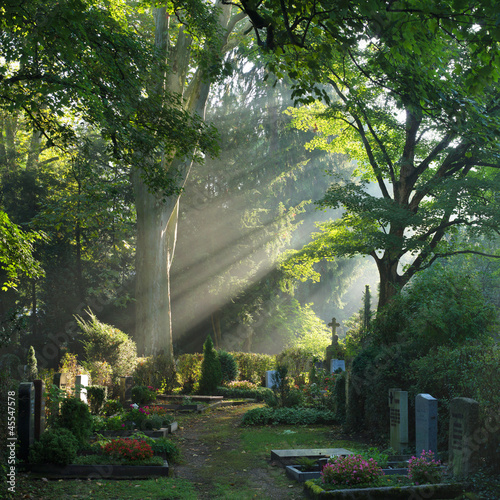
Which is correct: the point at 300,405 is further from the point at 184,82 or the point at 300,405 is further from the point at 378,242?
the point at 184,82

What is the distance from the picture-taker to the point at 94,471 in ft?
23.9

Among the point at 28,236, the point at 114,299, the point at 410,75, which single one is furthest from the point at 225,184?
the point at 410,75

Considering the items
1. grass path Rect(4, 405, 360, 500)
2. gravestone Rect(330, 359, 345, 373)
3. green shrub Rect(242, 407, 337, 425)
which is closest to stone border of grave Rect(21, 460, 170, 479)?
grass path Rect(4, 405, 360, 500)

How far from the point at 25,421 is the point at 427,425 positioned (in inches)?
244

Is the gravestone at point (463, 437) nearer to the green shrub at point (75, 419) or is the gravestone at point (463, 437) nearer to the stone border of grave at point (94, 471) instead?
the stone border of grave at point (94, 471)

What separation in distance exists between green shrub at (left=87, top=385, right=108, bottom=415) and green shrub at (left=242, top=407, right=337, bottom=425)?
366 cm

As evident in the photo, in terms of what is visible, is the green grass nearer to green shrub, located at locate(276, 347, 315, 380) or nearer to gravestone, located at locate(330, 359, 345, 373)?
gravestone, located at locate(330, 359, 345, 373)

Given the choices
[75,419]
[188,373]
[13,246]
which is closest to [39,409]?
[75,419]

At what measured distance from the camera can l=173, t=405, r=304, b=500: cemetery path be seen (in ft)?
22.5

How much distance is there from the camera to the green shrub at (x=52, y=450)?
718cm

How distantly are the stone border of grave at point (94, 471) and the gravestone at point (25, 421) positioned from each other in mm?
252

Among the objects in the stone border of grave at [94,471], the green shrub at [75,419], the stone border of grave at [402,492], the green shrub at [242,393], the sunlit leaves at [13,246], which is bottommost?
the green shrub at [242,393]

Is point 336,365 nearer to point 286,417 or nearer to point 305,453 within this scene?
point 286,417

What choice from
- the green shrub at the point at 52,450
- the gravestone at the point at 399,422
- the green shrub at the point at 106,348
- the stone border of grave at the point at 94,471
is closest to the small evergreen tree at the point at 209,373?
the green shrub at the point at 106,348
